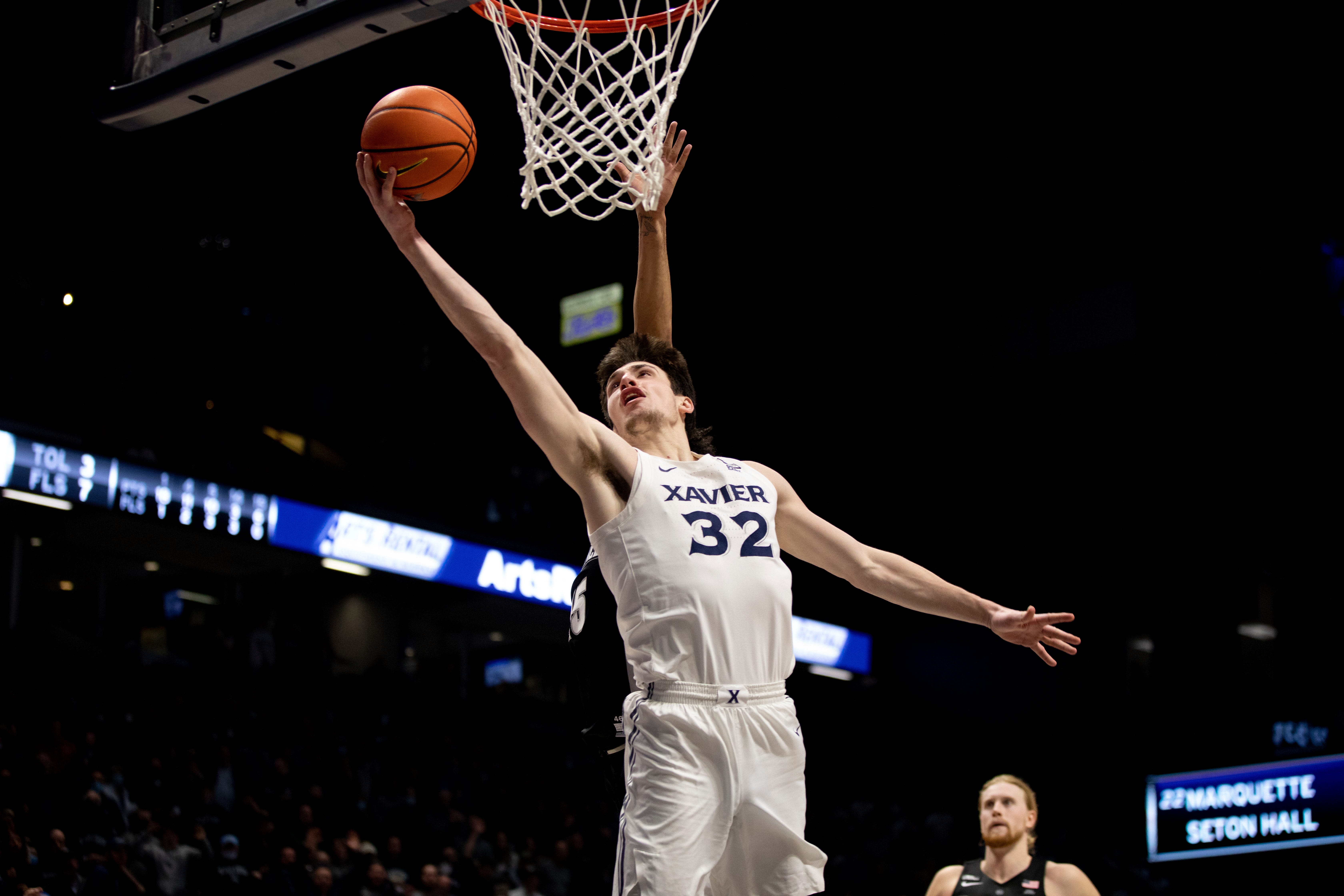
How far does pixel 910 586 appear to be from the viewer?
10.9ft

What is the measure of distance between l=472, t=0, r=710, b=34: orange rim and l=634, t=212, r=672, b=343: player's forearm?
0.91m

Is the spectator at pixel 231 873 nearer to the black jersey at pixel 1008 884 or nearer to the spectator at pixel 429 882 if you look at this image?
the spectator at pixel 429 882

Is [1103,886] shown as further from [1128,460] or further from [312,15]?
[312,15]

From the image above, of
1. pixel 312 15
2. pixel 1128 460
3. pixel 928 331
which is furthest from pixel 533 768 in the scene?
pixel 312 15

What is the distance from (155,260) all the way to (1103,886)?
1324 cm

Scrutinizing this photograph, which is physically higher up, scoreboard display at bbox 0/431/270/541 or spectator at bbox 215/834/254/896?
scoreboard display at bbox 0/431/270/541

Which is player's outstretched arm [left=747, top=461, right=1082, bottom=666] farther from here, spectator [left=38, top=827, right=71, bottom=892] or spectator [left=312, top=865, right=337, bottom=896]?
spectator [left=312, top=865, right=337, bottom=896]

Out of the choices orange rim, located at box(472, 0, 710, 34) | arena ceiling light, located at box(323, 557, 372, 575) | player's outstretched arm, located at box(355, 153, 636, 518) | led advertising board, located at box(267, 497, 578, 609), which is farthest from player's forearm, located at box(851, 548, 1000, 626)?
arena ceiling light, located at box(323, 557, 372, 575)

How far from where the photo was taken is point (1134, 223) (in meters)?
14.1

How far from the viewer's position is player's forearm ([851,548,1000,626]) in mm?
3277

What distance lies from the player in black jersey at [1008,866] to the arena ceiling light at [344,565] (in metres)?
9.43

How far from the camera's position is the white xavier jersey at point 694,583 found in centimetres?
288

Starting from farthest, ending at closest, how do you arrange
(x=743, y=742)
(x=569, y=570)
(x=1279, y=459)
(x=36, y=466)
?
(x=569, y=570)
(x=1279, y=459)
(x=36, y=466)
(x=743, y=742)

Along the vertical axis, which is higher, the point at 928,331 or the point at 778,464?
the point at 928,331
